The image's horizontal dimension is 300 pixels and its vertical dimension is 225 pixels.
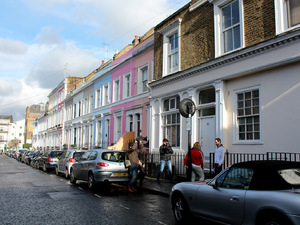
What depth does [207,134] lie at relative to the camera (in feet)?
44.4

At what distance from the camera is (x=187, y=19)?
15.2 metres

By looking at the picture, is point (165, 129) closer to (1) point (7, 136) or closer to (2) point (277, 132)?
(2) point (277, 132)

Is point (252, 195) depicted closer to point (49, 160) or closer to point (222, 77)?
point (222, 77)

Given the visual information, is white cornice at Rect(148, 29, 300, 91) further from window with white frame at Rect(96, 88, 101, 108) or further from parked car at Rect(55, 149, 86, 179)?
window with white frame at Rect(96, 88, 101, 108)

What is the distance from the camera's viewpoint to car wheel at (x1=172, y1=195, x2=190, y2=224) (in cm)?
634

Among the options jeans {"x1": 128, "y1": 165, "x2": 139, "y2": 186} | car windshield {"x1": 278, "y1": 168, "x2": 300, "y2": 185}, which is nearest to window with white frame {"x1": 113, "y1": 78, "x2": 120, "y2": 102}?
jeans {"x1": 128, "y1": 165, "x2": 139, "y2": 186}

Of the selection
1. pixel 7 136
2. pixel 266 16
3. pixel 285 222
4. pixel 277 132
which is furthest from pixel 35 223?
pixel 7 136

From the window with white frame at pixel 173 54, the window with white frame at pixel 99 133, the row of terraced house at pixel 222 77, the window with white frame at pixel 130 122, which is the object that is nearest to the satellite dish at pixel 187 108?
the row of terraced house at pixel 222 77

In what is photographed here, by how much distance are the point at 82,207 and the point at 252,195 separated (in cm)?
500

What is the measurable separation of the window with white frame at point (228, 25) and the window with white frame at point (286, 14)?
5.52ft

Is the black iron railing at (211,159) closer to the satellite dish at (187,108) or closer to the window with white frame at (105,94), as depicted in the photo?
the satellite dish at (187,108)

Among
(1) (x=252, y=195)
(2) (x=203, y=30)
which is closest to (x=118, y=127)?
(2) (x=203, y=30)

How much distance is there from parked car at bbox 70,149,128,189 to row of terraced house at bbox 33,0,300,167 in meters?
3.04

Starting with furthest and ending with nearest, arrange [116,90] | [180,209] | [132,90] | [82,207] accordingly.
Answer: [116,90] < [132,90] < [82,207] < [180,209]
